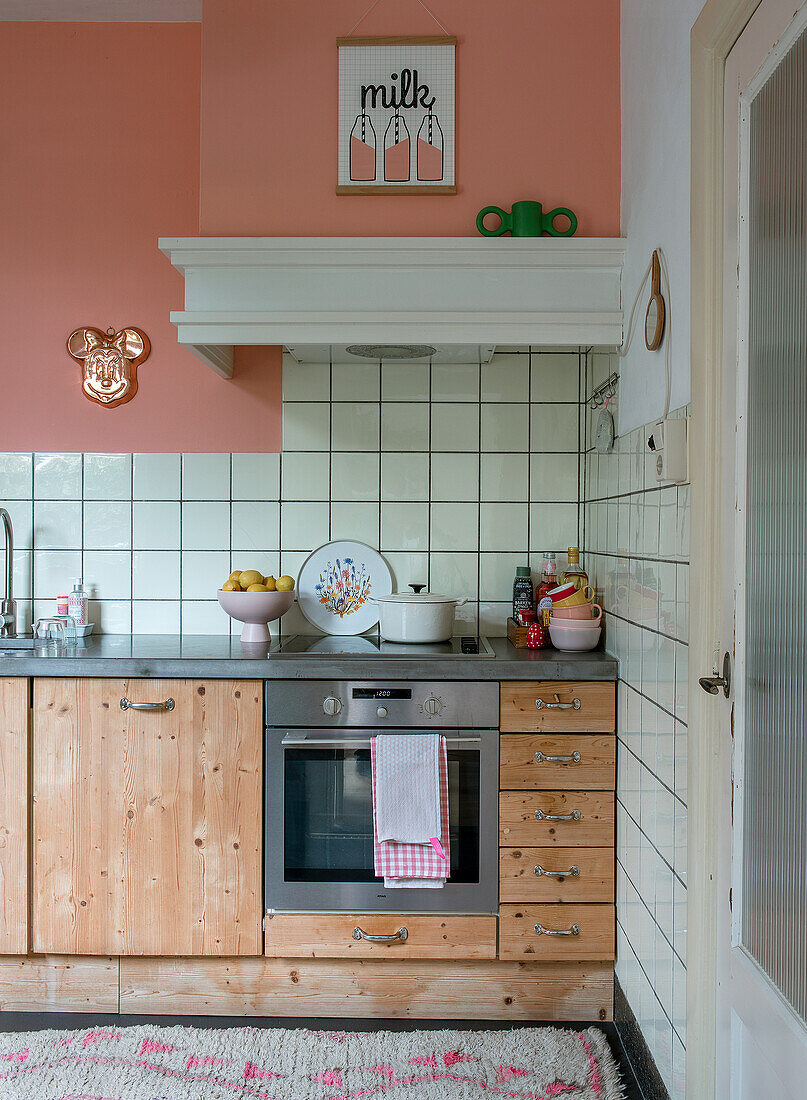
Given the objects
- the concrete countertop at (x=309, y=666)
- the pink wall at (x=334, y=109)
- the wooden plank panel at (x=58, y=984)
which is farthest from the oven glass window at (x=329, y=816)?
the pink wall at (x=334, y=109)

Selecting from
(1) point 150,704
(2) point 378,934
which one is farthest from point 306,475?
(2) point 378,934

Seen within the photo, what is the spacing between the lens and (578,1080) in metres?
2.01

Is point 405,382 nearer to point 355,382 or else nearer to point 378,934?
point 355,382

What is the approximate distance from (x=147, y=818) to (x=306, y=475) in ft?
3.70

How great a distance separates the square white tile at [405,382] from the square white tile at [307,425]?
200 mm

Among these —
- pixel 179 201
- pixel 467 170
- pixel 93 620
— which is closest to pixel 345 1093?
pixel 93 620

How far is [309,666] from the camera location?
223cm

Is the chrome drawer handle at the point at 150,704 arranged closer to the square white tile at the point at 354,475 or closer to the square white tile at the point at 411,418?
the square white tile at the point at 354,475

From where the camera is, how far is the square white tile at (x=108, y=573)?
2803 millimetres

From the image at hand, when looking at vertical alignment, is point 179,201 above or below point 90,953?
above

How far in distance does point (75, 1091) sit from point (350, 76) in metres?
2.61

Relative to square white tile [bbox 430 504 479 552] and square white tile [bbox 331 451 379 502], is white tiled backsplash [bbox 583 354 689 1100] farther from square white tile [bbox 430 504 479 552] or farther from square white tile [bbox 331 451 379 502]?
square white tile [bbox 331 451 379 502]

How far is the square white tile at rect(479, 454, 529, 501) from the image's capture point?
2768mm

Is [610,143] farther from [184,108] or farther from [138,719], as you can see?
[138,719]
